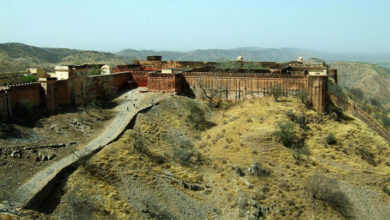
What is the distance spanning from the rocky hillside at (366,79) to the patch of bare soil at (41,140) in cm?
6527

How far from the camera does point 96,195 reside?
50.8ft

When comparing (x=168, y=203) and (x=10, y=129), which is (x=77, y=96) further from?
(x=168, y=203)

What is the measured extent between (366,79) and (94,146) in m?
80.3

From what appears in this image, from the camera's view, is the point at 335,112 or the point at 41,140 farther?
the point at 335,112

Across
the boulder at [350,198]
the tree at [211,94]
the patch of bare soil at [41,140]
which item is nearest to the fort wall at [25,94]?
the patch of bare soil at [41,140]

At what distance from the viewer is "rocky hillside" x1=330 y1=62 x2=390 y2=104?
3164 inches

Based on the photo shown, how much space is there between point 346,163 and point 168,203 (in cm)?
1034

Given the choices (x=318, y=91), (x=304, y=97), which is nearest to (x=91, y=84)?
(x=304, y=97)

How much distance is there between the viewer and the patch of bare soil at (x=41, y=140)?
15.8 meters

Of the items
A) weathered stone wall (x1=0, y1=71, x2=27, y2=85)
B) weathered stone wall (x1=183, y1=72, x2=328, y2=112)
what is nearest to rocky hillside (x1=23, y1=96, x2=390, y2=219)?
weathered stone wall (x1=183, y1=72, x2=328, y2=112)

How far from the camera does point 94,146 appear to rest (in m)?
18.9

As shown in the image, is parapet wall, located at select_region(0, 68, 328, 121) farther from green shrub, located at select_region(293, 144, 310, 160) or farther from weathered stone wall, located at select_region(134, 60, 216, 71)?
weathered stone wall, located at select_region(134, 60, 216, 71)

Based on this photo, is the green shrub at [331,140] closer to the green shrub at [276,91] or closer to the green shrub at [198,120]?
the green shrub at [276,91]

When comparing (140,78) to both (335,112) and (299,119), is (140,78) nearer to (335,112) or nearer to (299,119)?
(299,119)
